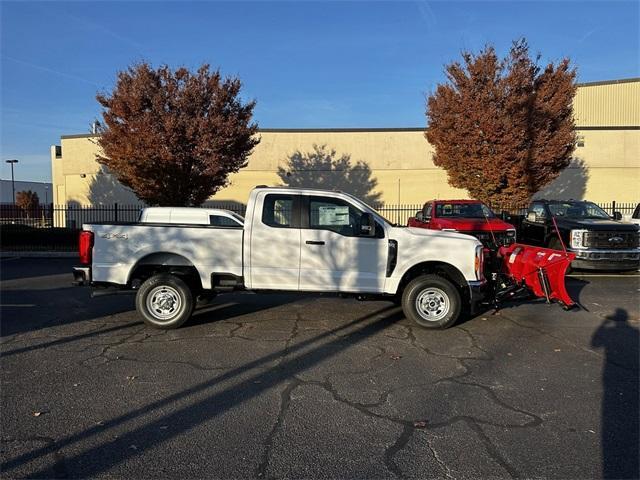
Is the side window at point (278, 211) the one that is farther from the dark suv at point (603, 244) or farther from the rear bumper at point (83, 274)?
the dark suv at point (603, 244)

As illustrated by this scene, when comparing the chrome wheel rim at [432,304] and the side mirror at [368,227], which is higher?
the side mirror at [368,227]

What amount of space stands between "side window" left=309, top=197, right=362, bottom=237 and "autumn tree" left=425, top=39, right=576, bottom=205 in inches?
508

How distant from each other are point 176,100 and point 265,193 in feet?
39.8

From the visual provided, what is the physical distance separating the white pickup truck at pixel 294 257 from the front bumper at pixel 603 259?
20.0 feet

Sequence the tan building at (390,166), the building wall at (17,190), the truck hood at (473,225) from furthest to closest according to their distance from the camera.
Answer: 1. the building wall at (17,190)
2. the tan building at (390,166)
3. the truck hood at (473,225)

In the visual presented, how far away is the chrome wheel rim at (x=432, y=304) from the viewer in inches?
279

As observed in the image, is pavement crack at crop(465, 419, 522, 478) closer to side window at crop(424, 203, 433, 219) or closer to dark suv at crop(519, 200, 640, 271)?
dark suv at crop(519, 200, 640, 271)

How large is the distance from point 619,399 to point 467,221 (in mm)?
8587

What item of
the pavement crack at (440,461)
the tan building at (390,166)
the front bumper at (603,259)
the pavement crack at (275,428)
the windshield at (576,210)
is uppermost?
the tan building at (390,166)

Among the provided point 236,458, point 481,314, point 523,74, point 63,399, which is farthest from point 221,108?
point 236,458

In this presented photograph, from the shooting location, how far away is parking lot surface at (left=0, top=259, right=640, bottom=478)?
3.41 m

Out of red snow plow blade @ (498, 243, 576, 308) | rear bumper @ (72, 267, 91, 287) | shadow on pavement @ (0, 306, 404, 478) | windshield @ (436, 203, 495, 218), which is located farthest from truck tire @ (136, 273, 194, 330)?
windshield @ (436, 203, 495, 218)

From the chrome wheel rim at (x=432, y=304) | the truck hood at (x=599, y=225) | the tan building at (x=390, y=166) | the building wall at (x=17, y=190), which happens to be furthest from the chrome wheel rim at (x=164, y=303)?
the building wall at (x=17, y=190)

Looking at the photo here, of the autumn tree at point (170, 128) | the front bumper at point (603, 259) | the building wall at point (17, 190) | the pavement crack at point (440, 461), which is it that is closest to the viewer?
the pavement crack at point (440, 461)
